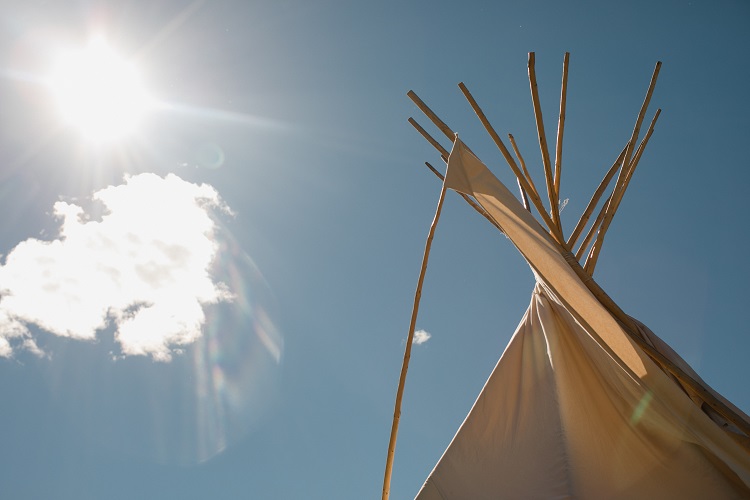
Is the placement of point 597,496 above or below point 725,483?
above

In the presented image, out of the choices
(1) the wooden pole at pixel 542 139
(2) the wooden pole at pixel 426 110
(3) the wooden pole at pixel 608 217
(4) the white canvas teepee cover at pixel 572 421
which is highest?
(2) the wooden pole at pixel 426 110

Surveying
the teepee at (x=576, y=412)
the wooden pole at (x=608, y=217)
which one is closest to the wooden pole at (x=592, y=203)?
the wooden pole at (x=608, y=217)

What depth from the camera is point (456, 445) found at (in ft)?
9.95

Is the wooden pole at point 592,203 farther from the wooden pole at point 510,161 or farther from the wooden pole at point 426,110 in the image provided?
the wooden pole at point 426,110

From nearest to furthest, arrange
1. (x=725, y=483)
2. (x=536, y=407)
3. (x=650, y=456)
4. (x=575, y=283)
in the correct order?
(x=725, y=483)
(x=650, y=456)
(x=575, y=283)
(x=536, y=407)

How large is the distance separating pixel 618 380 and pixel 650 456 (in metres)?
0.38

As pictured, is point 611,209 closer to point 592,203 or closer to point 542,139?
point 592,203

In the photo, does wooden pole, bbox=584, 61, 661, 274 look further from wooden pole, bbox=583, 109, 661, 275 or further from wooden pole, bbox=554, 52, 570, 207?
wooden pole, bbox=554, 52, 570, 207

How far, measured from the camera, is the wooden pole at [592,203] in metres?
3.77

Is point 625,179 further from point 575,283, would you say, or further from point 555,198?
point 575,283

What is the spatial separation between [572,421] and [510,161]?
167cm

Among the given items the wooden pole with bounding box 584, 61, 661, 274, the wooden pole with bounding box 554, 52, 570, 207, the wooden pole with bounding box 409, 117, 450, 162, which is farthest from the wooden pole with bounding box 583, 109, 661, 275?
the wooden pole with bounding box 409, 117, 450, 162

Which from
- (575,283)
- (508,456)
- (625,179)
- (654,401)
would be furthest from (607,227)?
(508,456)

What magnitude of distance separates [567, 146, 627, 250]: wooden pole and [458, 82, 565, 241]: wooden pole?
0.69 feet
